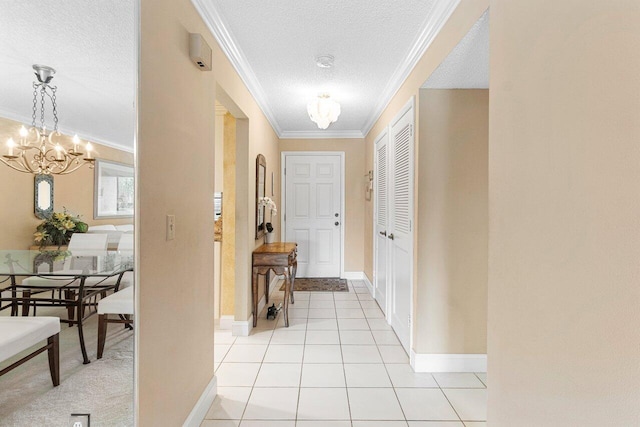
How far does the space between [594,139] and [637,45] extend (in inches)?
8.6

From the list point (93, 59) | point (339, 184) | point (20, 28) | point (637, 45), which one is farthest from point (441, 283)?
point (339, 184)

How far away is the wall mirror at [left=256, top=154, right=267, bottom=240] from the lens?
367cm

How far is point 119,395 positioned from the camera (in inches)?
48.3

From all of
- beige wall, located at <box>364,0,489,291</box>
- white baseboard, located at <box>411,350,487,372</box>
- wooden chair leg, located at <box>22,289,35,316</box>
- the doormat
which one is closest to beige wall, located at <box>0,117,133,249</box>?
Result: wooden chair leg, located at <box>22,289,35,316</box>

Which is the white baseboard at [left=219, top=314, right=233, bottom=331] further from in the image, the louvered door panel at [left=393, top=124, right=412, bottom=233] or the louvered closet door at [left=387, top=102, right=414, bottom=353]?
the louvered door panel at [left=393, top=124, right=412, bottom=233]

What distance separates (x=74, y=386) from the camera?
1.14 m

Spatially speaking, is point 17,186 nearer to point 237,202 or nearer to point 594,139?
point 594,139

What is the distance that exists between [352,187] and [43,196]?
4.63m

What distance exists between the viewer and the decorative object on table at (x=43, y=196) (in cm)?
102

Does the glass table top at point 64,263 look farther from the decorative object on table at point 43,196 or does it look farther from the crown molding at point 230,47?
the crown molding at point 230,47

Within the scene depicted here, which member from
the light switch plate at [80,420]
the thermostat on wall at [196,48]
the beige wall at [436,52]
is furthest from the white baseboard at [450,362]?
the thermostat on wall at [196,48]

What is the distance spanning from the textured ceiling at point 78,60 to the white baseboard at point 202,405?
4.75 feet

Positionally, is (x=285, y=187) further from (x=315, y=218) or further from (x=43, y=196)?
(x=43, y=196)

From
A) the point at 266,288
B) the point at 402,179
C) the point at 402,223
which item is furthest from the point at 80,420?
the point at 266,288
